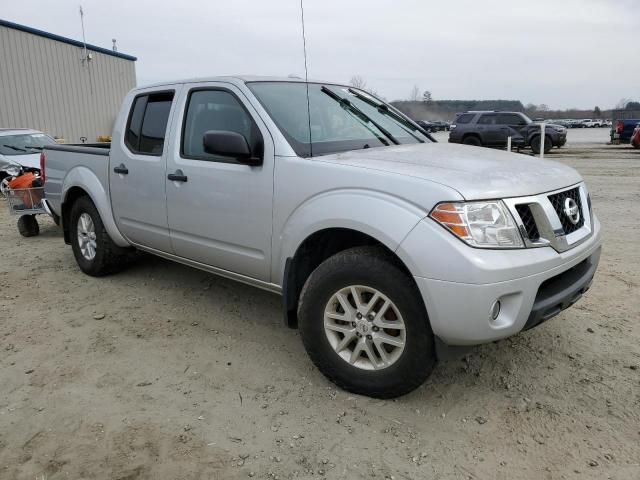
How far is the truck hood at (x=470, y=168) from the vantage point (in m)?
2.67

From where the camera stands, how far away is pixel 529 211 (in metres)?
2.73

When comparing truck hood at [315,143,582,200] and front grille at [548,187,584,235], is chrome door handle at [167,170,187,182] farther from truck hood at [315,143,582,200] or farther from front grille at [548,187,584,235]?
front grille at [548,187,584,235]

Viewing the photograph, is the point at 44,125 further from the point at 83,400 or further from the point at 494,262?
the point at 494,262

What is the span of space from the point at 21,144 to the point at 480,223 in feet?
42.8

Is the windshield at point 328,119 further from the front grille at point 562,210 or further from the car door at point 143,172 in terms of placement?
the front grille at point 562,210

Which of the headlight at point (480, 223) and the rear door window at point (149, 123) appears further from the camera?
the rear door window at point (149, 123)

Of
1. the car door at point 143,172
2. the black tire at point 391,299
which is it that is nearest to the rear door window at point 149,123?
the car door at point 143,172

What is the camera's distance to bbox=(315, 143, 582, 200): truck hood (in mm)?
2668

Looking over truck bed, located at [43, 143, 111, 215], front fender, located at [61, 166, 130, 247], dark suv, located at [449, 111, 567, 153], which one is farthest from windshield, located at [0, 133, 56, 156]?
dark suv, located at [449, 111, 567, 153]

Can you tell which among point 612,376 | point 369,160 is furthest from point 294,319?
point 612,376

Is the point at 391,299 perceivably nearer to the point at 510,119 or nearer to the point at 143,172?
the point at 143,172

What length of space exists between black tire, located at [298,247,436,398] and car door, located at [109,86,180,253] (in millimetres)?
1699

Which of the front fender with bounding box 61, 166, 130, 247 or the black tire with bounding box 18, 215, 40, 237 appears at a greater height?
the front fender with bounding box 61, 166, 130, 247

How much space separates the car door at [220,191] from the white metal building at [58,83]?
16.7m
